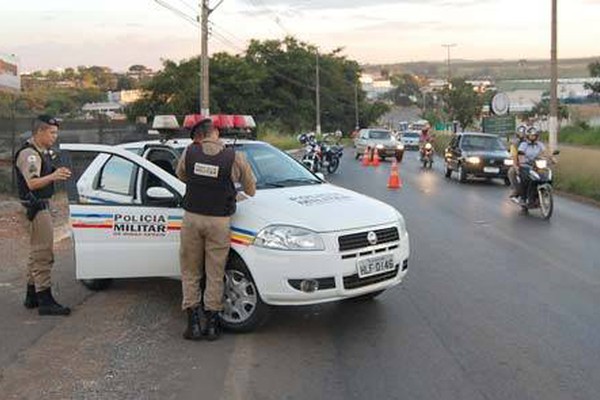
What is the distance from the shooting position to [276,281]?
6438 millimetres

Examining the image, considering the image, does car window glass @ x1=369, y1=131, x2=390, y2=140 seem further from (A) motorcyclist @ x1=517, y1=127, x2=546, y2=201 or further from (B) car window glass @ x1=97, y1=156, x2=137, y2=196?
(B) car window glass @ x1=97, y1=156, x2=137, y2=196

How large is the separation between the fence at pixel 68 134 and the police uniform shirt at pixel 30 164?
417 inches

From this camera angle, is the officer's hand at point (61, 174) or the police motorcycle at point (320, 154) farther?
the police motorcycle at point (320, 154)

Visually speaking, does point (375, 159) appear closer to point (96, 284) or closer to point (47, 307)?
point (96, 284)

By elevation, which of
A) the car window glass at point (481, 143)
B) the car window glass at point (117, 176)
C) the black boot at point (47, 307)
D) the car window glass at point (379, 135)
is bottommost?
the black boot at point (47, 307)

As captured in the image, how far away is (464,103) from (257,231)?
6072cm

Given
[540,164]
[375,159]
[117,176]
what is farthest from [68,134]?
[117,176]

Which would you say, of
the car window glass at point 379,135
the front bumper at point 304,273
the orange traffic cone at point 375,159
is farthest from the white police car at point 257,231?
the car window glass at point 379,135

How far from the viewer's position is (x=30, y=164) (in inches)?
289

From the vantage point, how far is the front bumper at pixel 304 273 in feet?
21.0

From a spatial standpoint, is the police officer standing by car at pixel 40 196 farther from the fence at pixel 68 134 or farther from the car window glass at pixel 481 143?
Answer: the car window glass at pixel 481 143

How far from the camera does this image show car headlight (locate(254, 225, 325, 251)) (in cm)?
642

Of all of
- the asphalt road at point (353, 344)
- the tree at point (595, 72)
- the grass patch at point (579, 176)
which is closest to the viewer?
the asphalt road at point (353, 344)

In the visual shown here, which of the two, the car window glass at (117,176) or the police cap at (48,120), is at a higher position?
the police cap at (48,120)
